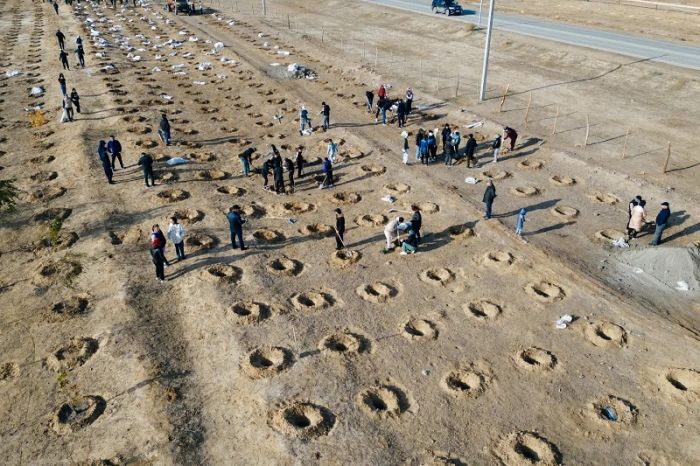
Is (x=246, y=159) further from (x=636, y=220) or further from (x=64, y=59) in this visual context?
(x=64, y=59)

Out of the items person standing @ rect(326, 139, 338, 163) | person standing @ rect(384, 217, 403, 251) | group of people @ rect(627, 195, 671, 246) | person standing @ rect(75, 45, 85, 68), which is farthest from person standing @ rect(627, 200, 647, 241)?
person standing @ rect(75, 45, 85, 68)

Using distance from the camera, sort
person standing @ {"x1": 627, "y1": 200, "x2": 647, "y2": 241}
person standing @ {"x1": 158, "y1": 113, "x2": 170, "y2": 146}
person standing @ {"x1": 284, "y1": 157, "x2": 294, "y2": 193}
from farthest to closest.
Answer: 1. person standing @ {"x1": 158, "y1": 113, "x2": 170, "y2": 146}
2. person standing @ {"x1": 284, "y1": 157, "x2": 294, "y2": 193}
3. person standing @ {"x1": 627, "y1": 200, "x2": 647, "y2": 241}

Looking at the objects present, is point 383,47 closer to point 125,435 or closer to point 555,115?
point 555,115

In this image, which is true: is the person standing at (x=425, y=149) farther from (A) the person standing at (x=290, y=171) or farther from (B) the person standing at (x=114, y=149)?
(B) the person standing at (x=114, y=149)

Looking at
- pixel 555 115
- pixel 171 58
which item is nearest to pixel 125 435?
pixel 555 115

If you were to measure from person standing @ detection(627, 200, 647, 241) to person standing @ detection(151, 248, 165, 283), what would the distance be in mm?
15059

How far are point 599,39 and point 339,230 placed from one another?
3620cm

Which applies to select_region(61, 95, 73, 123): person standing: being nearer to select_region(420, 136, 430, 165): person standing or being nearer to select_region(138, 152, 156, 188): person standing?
select_region(138, 152, 156, 188): person standing

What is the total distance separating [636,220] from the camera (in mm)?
15312

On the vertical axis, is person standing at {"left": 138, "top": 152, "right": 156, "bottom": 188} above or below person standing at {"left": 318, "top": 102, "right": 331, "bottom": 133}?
below

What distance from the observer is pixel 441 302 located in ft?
44.2

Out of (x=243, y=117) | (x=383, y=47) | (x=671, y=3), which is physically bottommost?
(x=243, y=117)

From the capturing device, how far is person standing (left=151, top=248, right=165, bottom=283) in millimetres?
13555

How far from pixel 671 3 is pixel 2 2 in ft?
280
